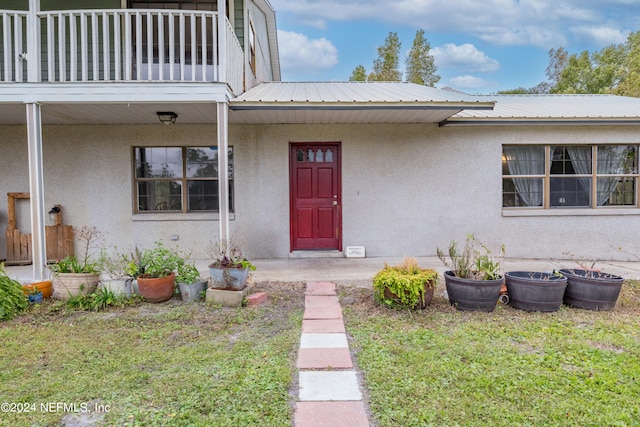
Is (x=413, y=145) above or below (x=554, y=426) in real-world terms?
above

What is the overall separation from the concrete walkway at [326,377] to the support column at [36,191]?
385 centimetres

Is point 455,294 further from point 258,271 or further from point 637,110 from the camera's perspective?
point 637,110

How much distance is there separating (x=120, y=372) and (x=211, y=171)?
4.99 m

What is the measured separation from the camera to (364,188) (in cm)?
734

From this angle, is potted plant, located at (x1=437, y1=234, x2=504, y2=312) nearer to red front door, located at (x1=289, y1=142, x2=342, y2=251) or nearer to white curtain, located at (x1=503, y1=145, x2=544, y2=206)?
red front door, located at (x1=289, y1=142, x2=342, y2=251)

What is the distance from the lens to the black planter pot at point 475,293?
4.06 metres

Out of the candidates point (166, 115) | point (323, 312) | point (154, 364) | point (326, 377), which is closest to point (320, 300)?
point (323, 312)

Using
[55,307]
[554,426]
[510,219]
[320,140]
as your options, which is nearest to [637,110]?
[510,219]

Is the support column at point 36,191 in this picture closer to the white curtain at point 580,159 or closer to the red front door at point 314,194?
the red front door at point 314,194

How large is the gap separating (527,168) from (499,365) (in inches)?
222

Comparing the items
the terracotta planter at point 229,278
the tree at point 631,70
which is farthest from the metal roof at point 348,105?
the tree at point 631,70

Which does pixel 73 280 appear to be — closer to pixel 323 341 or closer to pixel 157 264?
pixel 157 264

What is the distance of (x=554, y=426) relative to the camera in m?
2.14

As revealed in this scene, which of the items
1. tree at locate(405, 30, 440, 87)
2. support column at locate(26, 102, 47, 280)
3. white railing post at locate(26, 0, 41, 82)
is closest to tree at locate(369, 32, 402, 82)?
tree at locate(405, 30, 440, 87)
